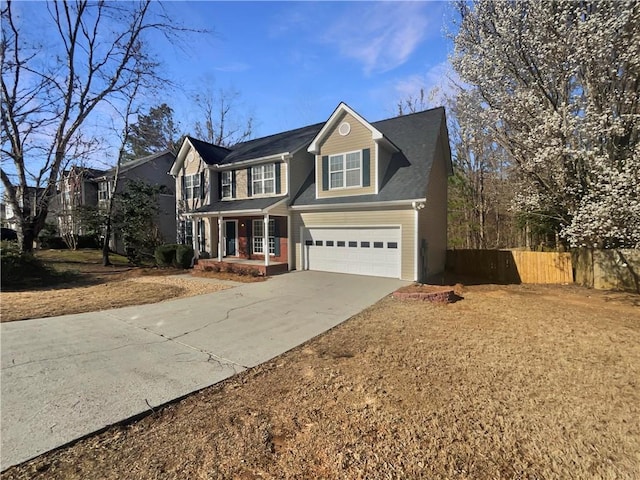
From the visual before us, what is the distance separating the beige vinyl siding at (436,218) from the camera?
12.6 meters

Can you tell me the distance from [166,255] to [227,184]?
5.09 m

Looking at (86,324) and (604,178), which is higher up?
(604,178)

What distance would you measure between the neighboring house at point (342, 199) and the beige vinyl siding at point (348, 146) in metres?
0.04

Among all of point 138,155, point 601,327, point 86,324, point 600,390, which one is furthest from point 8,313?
point 138,155

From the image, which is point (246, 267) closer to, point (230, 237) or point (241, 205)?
point (241, 205)

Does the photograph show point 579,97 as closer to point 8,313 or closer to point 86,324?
point 86,324

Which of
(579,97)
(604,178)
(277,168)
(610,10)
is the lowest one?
(604,178)

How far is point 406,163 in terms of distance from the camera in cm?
1305

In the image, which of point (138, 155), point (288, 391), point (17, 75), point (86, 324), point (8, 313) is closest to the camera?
point (288, 391)

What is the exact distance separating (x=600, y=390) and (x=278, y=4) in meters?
12.8

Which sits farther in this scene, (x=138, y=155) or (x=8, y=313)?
(x=138, y=155)

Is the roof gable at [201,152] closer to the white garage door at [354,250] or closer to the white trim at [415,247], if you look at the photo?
the white garage door at [354,250]

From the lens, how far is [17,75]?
1343 centimetres

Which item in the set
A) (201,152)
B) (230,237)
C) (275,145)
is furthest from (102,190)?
(275,145)
